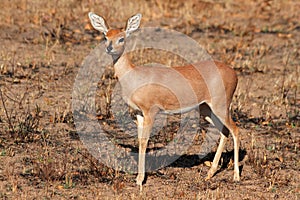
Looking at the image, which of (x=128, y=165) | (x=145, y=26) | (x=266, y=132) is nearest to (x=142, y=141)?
(x=128, y=165)

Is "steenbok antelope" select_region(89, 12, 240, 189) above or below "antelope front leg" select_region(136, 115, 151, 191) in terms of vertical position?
above

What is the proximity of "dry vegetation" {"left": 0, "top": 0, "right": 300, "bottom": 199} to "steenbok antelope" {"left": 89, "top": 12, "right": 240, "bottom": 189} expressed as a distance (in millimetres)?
442

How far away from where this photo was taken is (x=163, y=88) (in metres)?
7.62

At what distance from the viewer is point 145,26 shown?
Answer: 14.7 m

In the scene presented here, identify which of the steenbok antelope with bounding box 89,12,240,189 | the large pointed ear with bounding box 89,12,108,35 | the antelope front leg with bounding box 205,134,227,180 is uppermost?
the large pointed ear with bounding box 89,12,108,35

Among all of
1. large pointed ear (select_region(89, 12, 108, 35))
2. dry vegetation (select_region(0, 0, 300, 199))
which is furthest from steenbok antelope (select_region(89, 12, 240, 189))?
dry vegetation (select_region(0, 0, 300, 199))

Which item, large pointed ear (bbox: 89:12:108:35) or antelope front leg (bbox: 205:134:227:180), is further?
antelope front leg (bbox: 205:134:227:180)

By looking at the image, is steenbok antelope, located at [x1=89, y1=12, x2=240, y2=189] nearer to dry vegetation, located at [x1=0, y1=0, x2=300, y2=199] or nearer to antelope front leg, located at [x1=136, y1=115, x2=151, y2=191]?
antelope front leg, located at [x1=136, y1=115, x2=151, y2=191]

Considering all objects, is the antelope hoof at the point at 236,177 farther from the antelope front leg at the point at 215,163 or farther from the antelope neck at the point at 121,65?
the antelope neck at the point at 121,65

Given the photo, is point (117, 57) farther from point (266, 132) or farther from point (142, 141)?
point (266, 132)

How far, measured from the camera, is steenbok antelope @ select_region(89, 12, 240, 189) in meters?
7.41

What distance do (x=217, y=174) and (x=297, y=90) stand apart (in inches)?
159

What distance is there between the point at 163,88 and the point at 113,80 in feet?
12.6

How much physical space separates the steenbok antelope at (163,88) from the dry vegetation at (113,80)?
17.4 inches
